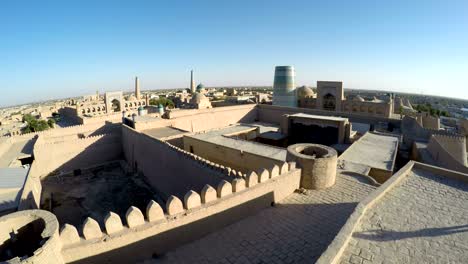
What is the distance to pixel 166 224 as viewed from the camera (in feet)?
16.1

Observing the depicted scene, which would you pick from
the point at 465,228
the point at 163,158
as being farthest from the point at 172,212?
the point at 163,158

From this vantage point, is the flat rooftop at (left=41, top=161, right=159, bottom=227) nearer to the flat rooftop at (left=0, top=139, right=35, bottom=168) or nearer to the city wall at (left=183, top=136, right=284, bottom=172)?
the flat rooftop at (left=0, top=139, right=35, bottom=168)

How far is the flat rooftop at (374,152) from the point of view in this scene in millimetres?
10570

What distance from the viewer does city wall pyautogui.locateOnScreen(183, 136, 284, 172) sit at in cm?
1051

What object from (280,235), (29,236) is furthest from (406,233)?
(29,236)

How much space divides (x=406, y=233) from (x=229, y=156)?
8551mm

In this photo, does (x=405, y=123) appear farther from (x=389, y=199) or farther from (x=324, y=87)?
(x=389, y=199)

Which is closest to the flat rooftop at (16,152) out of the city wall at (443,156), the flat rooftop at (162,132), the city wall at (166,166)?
the city wall at (166,166)

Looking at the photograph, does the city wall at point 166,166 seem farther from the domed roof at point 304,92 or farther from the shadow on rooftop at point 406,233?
the domed roof at point 304,92

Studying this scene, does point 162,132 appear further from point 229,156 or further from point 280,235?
point 280,235

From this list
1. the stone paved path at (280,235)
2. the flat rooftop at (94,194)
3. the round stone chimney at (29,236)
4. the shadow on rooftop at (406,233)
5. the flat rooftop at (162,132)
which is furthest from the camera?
the flat rooftop at (162,132)

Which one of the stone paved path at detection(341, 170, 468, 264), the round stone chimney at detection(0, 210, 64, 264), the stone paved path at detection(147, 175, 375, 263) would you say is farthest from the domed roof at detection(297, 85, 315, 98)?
the round stone chimney at detection(0, 210, 64, 264)

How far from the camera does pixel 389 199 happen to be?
544 centimetres

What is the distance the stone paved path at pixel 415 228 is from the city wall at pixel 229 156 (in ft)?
15.2
